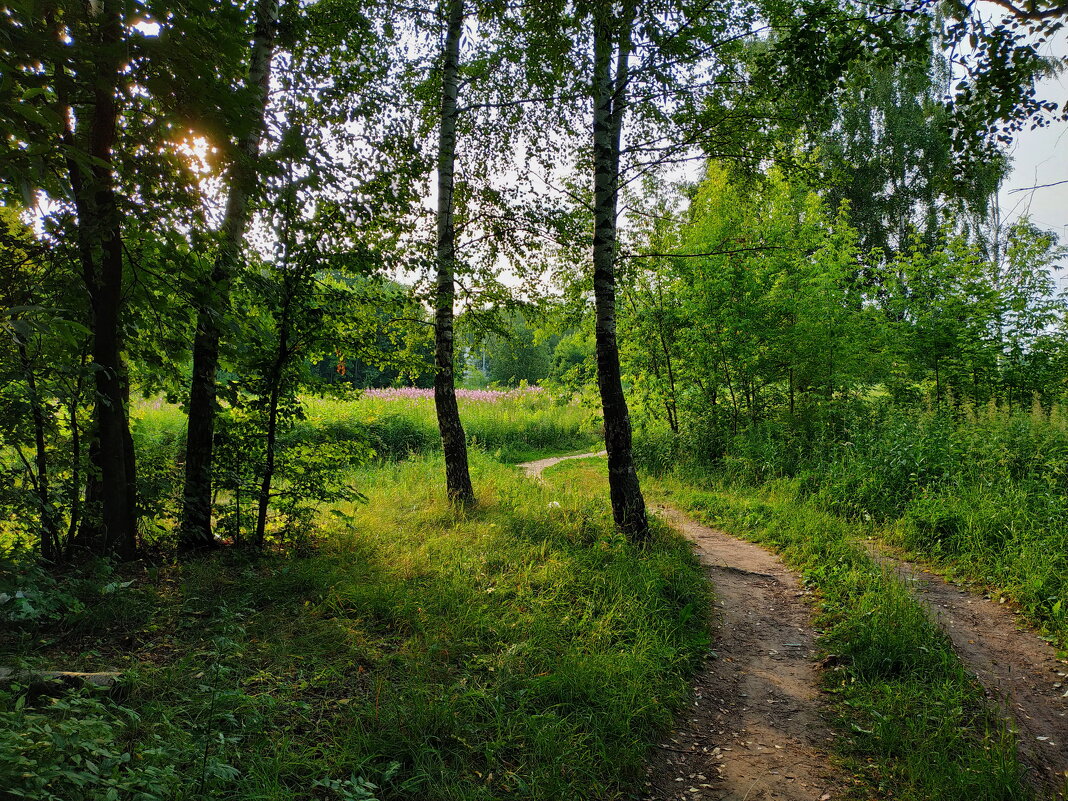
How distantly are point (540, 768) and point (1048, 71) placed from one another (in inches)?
228

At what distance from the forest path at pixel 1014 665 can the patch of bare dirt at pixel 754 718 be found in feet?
3.54

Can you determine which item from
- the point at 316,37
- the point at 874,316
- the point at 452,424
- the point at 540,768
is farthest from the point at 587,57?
the point at 874,316

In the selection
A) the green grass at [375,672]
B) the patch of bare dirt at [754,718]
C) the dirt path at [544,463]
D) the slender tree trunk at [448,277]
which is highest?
the slender tree trunk at [448,277]

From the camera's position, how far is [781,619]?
5020 mm

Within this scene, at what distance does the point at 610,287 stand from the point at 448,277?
2335mm

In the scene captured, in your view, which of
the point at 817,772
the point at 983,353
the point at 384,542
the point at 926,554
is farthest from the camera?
the point at 983,353

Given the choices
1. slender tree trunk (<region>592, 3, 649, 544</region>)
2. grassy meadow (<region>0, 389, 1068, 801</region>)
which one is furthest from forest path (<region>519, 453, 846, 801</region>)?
slender tree trunk (<region>592, 3, 649, 544</region>)


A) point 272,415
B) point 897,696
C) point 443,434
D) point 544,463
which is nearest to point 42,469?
point 272,415

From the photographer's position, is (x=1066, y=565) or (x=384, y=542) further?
(x=384, y=542)

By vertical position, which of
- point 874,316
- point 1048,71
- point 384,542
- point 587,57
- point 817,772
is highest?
point 587,57

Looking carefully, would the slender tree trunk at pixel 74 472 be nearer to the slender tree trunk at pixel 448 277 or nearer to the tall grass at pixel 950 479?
the slender tree trunk at pixel 448 277

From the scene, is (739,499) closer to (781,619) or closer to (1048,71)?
(781,619)

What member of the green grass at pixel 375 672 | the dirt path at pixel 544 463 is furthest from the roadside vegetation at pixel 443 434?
the dirt path at pixel 544 463

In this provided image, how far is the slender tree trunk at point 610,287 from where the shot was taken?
20.2 ft
